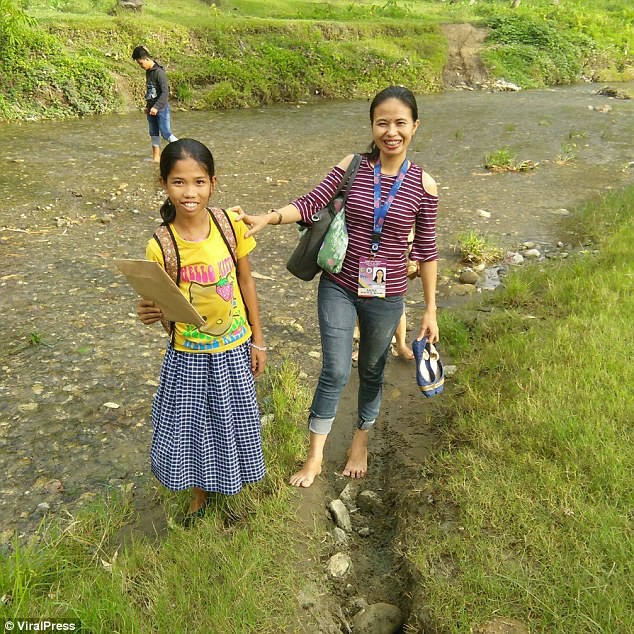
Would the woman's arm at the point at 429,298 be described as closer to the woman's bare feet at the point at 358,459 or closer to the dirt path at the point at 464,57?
the woman's bare feet at the point at 358,459

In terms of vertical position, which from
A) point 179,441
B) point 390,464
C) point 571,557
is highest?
point 179,441

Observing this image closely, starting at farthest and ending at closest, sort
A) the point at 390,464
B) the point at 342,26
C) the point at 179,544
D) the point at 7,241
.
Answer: the point at 342,26
the point at 7,241
the point at 390,464
the point at 179,544

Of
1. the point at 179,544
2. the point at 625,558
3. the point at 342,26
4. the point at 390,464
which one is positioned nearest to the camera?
the point at 625,558

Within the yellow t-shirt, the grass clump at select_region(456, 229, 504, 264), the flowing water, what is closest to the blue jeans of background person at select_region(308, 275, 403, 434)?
the yellow t-shirt

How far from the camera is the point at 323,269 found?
3035mm

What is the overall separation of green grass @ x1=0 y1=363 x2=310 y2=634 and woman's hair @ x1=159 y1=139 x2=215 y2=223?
1508mm

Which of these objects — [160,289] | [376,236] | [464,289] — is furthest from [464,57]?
[160,289]

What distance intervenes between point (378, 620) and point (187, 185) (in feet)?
6.85

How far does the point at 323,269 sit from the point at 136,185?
6.57 metres

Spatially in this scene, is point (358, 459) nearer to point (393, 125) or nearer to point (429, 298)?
point (429, 298)

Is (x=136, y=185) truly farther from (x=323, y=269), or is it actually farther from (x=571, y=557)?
(x=571, y=557)

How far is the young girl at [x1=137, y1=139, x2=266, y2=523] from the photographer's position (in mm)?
2461

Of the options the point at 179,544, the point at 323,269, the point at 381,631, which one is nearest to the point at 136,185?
the point at 323,269

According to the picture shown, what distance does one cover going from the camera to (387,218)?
9.42 ft
